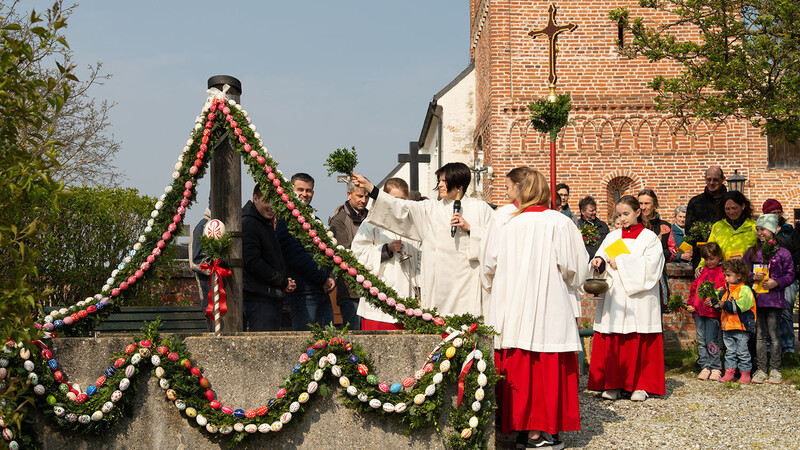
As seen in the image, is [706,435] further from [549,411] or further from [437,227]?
[437,227]

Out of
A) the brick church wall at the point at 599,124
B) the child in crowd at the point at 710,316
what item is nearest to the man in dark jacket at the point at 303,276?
the child in crowd at the point at 710,316

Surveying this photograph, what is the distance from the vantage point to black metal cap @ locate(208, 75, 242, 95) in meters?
5.76

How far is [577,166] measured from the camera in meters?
22.5

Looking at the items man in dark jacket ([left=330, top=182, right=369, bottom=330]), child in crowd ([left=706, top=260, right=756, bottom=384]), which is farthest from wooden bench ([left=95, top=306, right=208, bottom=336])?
child in crowd ([left=706, top=260, right=756, bottom=384])

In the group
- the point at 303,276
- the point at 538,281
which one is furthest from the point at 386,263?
the point at 538,281

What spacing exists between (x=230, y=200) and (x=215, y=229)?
16.5 inches

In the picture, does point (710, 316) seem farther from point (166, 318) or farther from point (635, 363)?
point (166, 318)

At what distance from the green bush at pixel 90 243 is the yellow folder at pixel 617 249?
205 inches

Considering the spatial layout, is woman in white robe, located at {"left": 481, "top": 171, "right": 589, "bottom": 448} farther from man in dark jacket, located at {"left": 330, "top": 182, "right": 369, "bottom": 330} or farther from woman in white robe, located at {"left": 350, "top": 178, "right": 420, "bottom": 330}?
man in dark jacket, located at {"left": 330, "top": 182, "right": 369, "bottom": 330}

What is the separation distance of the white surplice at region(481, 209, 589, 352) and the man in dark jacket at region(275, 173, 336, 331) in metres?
2.07

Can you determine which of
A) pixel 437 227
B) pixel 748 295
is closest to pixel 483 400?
pixel 437 227

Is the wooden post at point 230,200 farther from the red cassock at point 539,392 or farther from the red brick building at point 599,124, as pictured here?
the red brick building at point 599,124

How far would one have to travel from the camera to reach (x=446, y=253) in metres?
6.76

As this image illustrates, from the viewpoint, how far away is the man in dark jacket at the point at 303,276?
738 centimetres
